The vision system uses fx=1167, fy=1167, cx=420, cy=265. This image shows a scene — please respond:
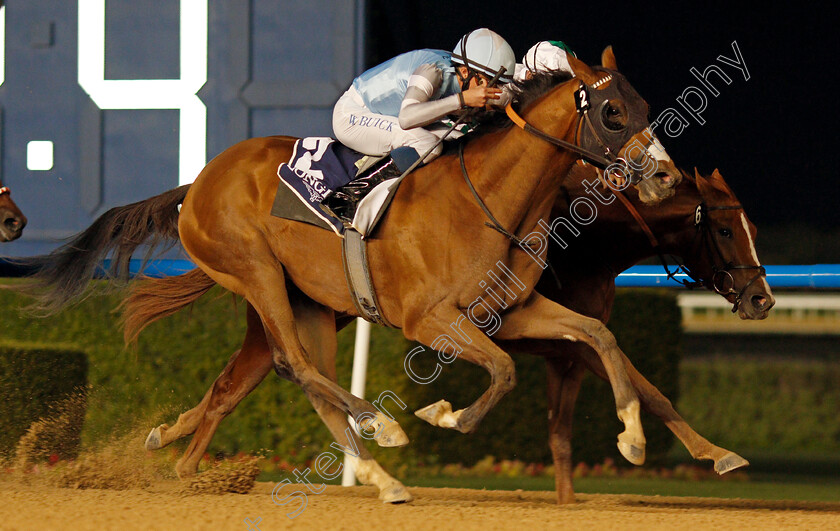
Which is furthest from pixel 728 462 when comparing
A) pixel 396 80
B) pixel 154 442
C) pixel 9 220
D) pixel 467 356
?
pixel 9 220

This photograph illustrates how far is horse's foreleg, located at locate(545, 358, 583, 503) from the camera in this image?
4.02 metres

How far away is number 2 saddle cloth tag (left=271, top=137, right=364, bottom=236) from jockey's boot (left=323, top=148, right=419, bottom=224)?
1.0 inches

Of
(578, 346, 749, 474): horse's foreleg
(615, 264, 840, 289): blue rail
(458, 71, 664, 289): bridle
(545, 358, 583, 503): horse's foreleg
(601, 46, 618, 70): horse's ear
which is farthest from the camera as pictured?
(615, 264, 840, 289): blue rail

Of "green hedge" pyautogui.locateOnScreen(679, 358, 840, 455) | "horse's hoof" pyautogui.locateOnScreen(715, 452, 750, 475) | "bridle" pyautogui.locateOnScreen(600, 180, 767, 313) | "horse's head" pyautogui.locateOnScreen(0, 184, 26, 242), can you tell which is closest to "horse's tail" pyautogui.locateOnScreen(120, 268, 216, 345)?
"horse's head" pyautogui.locateOnScreen(0, 184, 26, 242)

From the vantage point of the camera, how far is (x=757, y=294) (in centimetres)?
385

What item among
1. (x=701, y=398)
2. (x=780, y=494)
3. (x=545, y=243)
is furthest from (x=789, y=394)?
(x=545, y=243)

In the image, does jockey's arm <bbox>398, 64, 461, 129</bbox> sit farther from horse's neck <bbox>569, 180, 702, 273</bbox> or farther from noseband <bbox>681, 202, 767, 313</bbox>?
noseband <bbox>681, 202, 767, 313</bbox>

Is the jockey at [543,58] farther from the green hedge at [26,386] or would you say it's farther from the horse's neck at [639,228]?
the green hedge at [26,386]

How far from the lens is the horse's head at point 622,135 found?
314 centimetres

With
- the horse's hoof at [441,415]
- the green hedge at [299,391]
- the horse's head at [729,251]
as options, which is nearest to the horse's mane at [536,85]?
the horse's head at [729,251]

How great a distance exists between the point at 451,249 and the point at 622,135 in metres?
0.61

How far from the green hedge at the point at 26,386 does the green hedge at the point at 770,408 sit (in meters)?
3.14

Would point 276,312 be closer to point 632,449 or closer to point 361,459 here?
point 361,459

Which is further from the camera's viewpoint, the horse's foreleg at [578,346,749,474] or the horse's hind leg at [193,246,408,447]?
the horse's hind leg at [193,246,408,447]
